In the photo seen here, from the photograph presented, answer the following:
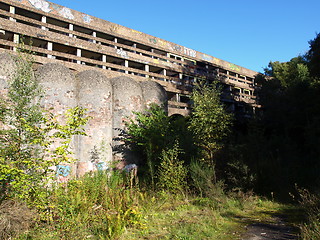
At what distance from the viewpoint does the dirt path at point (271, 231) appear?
209 inches

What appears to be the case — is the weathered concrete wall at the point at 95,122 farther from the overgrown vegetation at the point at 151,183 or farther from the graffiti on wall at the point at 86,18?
the graffiti on wall at the point at 86,18

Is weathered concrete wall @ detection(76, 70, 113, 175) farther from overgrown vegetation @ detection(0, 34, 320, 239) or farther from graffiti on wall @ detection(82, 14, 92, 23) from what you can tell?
graffiti on wall @ detection(82, 14, 92, 23)

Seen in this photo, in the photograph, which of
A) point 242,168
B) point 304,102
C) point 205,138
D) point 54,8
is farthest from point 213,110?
point 54,8

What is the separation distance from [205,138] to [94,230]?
21.7 feet

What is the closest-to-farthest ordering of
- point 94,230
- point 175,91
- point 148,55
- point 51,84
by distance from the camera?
point 94,230
point 51,84
point 175,91
point 148,55

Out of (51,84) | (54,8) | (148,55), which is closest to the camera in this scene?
(51,84)

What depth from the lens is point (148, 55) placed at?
1149 inches

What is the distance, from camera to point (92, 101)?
13203 mm

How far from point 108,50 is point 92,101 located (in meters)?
12.9

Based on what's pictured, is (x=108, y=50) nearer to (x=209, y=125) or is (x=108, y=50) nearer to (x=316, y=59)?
(x=209, y=125)

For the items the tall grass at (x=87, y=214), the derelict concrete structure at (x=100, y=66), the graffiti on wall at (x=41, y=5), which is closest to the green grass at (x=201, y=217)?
the tall grass at (x=87, y=214)

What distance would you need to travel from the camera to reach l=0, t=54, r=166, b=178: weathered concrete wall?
12.1 metres

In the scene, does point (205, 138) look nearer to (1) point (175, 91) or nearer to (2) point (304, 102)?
(2) point (304, 102)

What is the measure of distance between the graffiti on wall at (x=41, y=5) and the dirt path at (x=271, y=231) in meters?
23.8
